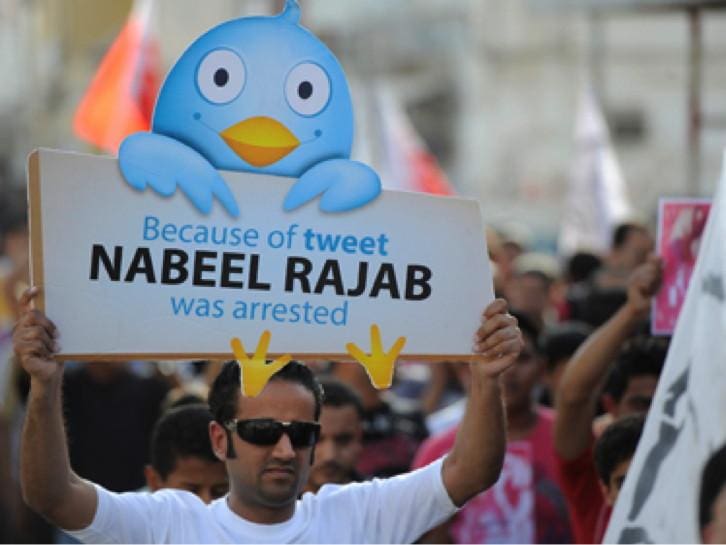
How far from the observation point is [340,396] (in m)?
6.61

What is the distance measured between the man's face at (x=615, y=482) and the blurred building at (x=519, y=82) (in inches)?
846

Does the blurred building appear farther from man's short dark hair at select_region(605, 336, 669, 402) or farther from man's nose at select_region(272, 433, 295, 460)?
man's nose at select_region(272, 433, 295, 460)

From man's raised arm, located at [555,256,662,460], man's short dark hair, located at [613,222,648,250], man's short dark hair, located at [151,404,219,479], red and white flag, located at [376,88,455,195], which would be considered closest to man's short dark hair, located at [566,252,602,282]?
man's short dark hair, located at [613,222,648,250]

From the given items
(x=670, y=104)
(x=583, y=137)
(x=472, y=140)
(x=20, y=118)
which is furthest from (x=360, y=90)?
(x=583, y=137)

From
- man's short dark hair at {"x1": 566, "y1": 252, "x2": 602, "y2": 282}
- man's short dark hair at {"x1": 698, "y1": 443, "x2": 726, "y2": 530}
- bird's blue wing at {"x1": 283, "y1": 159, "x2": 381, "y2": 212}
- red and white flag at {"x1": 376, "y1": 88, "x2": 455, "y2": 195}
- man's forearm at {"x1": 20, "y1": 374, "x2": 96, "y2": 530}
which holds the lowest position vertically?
man's short dark hair at {"x1": 698, "y1": 443, "x2": 726, "y2": 530}

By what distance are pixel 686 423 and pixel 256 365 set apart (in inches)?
45.0

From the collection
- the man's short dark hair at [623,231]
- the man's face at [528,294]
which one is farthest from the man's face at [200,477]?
the man's short dark hair at [623,231]

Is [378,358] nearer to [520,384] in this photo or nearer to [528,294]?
[520,384]

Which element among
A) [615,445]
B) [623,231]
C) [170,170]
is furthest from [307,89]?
[623,231]

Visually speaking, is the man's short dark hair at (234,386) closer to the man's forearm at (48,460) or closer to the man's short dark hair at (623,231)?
the man's forearm at (48,460)

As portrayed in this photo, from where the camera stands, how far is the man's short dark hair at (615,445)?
561 centimetres

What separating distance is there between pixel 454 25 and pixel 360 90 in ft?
11.4

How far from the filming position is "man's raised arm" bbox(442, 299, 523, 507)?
15.5 feet

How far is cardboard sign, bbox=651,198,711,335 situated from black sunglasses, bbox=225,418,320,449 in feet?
5.42
